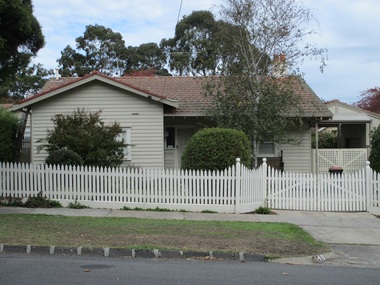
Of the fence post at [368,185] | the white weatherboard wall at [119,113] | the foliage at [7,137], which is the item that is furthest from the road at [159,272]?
the white weatherboard wall at [119,113]

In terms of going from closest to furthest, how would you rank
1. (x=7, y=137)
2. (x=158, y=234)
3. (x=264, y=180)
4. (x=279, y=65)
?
(x=158, y=234), (x=264, y=180), (x=7, y=137), (x=279, y=65)

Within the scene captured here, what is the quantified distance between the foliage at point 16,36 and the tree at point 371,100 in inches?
1271

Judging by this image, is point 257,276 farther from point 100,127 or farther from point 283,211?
point 100,127

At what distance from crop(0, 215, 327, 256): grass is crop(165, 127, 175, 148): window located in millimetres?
8267

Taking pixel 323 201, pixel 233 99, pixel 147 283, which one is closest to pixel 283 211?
pixel 323 201

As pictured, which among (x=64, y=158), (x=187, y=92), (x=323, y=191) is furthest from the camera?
(x=187, y=92)

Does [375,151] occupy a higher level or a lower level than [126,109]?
lower

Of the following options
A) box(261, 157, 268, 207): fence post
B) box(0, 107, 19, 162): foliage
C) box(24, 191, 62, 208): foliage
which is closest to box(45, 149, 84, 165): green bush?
box(24, 191, 62, 208): foliage

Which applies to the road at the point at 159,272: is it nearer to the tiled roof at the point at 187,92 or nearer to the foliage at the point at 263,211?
the foliage at the point at 263,211

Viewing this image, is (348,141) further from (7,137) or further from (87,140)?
(7,137)

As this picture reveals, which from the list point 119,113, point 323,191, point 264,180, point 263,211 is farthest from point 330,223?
point 119,113

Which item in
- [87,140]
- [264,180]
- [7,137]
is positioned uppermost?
[7,137]

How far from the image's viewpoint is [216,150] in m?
13.3

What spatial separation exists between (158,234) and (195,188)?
3.73 metres
